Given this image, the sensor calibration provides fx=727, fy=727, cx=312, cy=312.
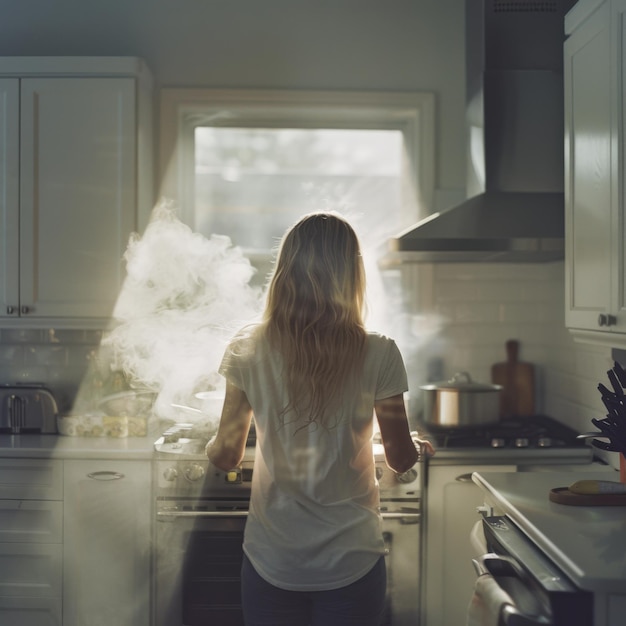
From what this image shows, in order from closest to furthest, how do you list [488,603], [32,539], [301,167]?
1. [488,603]
2. [32,539]
3. [301,167]

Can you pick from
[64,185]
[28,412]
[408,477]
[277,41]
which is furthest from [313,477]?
[277,41]

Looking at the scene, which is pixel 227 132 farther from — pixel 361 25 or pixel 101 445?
pixel 101 445

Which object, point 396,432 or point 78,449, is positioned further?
point 78,449

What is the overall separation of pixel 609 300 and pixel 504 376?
4.09 feet

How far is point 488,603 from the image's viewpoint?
60.4 inches

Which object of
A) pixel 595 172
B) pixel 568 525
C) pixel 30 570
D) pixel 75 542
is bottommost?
pixel 30 570

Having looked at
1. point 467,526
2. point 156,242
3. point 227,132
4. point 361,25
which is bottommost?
point 467,526

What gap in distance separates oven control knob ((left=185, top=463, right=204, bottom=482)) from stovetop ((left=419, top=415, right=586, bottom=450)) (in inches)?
32.8

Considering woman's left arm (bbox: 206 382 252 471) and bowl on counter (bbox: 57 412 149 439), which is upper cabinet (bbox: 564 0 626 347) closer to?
woman's left arm (bbox: 206 382 252 471)

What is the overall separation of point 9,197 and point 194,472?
1.30 meters

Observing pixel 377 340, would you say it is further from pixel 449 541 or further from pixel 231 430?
pixel 449 541

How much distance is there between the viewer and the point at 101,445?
261 centimetres

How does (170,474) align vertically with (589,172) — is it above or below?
below

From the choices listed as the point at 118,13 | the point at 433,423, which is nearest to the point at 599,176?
the point at 433,423
